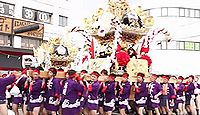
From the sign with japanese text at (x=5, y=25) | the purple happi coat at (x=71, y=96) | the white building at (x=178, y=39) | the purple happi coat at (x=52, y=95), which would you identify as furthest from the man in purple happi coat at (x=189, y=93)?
the white building at (x=178, y=39)

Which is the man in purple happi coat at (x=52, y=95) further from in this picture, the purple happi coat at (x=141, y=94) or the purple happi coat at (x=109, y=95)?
the purple happi coat at (x=141, y=94)

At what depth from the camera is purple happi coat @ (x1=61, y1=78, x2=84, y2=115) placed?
8.25 metres

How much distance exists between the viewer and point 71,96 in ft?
27.2

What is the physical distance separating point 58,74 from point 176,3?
22.2 meters

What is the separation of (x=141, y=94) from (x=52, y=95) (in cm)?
282

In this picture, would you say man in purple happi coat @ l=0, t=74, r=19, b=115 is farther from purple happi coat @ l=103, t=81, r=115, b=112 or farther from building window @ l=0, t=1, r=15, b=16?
building window @ l=0, t=1, r=15, b=16

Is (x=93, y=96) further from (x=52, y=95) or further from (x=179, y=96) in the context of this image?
(x=179, y=96)

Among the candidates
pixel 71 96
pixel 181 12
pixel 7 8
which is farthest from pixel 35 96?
pixel 181 12

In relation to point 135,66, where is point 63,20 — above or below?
above

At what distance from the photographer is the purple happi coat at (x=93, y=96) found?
956cm

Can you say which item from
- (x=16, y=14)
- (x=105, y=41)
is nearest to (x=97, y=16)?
(x=105, y=41)

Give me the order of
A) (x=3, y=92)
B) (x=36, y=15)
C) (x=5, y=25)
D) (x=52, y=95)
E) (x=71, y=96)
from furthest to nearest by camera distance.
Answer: (x=36, y=15), (x=5, y=25), (x=52, y=95), (x=3, y=92), (x=71, y=96)

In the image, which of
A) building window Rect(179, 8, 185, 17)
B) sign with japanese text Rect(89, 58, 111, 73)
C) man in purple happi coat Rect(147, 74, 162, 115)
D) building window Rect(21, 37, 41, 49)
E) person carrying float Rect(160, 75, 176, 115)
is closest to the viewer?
man in purple happi coat Rect(147, 74, 162, 115)

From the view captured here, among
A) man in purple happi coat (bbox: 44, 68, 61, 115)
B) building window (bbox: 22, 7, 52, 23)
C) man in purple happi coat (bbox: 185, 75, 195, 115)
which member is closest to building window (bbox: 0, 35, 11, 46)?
building window (bbox: 22, 7, 52, 23)
